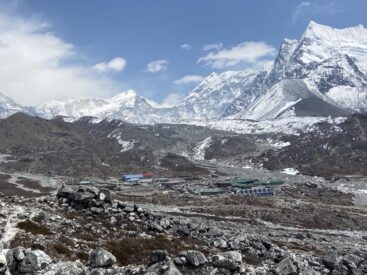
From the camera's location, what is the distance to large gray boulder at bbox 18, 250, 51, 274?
3503 centimetres

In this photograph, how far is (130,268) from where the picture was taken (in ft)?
124

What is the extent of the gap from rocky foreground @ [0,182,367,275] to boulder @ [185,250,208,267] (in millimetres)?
75

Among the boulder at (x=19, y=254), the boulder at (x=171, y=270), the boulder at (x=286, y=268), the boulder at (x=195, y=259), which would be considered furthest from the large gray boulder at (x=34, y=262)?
the boulder at (x=286, y=268)

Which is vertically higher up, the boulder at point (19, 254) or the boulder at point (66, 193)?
the boulder at point (66, 193)

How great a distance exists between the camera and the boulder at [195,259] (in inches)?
1505

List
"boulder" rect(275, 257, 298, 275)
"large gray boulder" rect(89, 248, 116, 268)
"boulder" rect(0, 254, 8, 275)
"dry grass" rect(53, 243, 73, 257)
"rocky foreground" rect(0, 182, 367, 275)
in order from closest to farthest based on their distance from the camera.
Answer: "boulder" rect(0, 254, 8, 275)
"rocky foreground" rect(0, 182, 367, 275)
"large gray boulder" rect(89, 248, 116, 268)
"dry grass" rect(53, 243, 73, 257)
"boulder" rect(275, 257, 298, 275)

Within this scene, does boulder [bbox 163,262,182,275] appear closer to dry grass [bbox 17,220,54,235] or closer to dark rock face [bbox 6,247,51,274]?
dark rock face [bbox 6,247,51,274]

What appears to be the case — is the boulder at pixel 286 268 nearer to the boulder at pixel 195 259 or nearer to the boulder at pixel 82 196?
the boulder at pixel 195 259

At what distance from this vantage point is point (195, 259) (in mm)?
38375

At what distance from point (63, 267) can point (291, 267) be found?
61.4 feet

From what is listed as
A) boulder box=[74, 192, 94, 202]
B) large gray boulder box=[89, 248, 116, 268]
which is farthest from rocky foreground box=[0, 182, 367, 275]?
boulder box=[74, 192, 94, 202]

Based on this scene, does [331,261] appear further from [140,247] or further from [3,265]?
[3,265]

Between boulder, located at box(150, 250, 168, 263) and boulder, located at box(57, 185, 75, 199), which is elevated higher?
boulder, located at box(57, 185, 75, 199)

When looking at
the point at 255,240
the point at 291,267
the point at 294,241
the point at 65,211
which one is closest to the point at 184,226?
the point at 255,240
